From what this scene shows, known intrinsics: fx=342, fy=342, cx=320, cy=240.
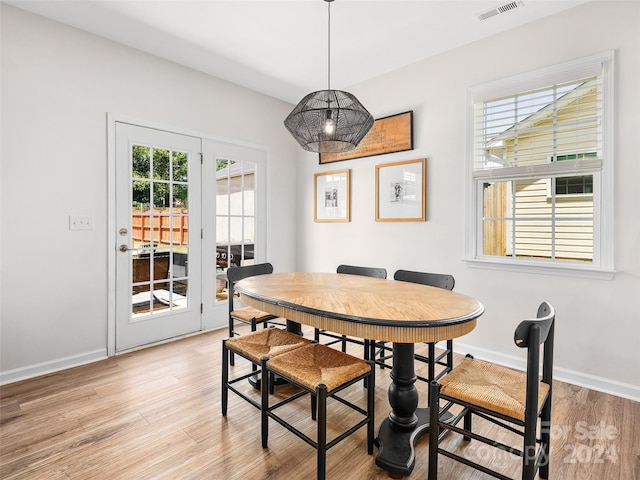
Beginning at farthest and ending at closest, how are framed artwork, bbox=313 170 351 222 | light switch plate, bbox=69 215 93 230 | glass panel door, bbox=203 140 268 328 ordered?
framed artwork, bbox=313 170 351 222
glass panel door, bbox=203 140 268 328
light switch plate, bbox=69 215 93 230

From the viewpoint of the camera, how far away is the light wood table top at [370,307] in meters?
1.51

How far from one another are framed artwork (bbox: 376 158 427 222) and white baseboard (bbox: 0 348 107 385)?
9.83 feet

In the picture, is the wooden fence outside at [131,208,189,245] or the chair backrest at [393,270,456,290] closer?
the chair backrest at [393,270,456,290]

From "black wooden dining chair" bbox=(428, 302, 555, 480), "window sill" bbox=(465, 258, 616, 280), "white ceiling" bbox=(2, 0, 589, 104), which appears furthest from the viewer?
"white ceiling" bbox=(2, 0, 589, 104)

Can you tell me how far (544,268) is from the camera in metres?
2.70

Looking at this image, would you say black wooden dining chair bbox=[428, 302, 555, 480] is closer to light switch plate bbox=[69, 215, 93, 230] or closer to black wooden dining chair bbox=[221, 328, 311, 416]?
black wooden dining chair bbox=[221, 328, 311, 416]

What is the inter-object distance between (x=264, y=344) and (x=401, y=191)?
2.20 meters

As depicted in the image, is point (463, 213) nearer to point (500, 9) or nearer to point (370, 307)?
point (500, 9)

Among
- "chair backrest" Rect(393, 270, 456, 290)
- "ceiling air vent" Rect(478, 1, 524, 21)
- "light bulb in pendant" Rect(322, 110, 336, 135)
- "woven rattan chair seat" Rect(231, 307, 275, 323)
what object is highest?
"ceiling air vent" Rect(478, 1, 524, 21)

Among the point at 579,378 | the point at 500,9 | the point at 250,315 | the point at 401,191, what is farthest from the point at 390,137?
the point at 579,378

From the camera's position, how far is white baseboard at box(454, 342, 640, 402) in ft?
7.79

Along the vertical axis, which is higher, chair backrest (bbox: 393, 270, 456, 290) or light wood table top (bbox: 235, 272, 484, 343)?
chair backrest (bbox: 393, 270, 456, 290)

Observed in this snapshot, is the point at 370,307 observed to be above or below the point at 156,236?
below

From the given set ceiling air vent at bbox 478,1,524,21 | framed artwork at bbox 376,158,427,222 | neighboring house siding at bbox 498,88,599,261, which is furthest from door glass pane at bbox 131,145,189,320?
neighboring house siding at bbox 498,88,599,261
